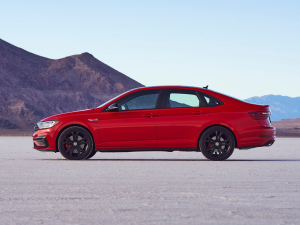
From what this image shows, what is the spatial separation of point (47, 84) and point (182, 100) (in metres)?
112

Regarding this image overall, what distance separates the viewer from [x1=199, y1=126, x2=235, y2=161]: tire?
13375mm

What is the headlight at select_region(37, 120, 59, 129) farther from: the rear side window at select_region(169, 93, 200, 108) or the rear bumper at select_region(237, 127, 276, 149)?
the rear bumper at select_region(237, 127, 276, 149)

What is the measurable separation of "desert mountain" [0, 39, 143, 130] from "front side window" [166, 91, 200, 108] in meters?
88.1

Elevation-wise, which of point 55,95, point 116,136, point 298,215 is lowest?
point 298,215

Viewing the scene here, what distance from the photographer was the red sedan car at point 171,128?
A: 13453mm

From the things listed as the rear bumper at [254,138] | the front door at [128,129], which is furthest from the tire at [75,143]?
the rear bumper at [254,138]

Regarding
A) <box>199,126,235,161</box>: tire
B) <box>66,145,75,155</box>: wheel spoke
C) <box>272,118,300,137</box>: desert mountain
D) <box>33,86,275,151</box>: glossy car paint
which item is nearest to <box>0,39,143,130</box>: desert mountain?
<box>272,118,300,137</box>: desert mountain

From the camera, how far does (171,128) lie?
13492 mm

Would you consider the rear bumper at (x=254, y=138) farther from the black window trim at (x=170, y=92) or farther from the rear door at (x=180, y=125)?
the black window trim at (x=170, y=92)

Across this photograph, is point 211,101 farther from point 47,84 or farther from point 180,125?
point 47,84

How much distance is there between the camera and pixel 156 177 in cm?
1011

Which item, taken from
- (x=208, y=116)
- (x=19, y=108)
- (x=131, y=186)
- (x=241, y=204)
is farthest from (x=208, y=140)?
(x=19, y=108)

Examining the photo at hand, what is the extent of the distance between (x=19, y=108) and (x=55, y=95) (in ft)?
40.6

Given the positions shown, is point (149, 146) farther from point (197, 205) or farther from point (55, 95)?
point (55, 95)
